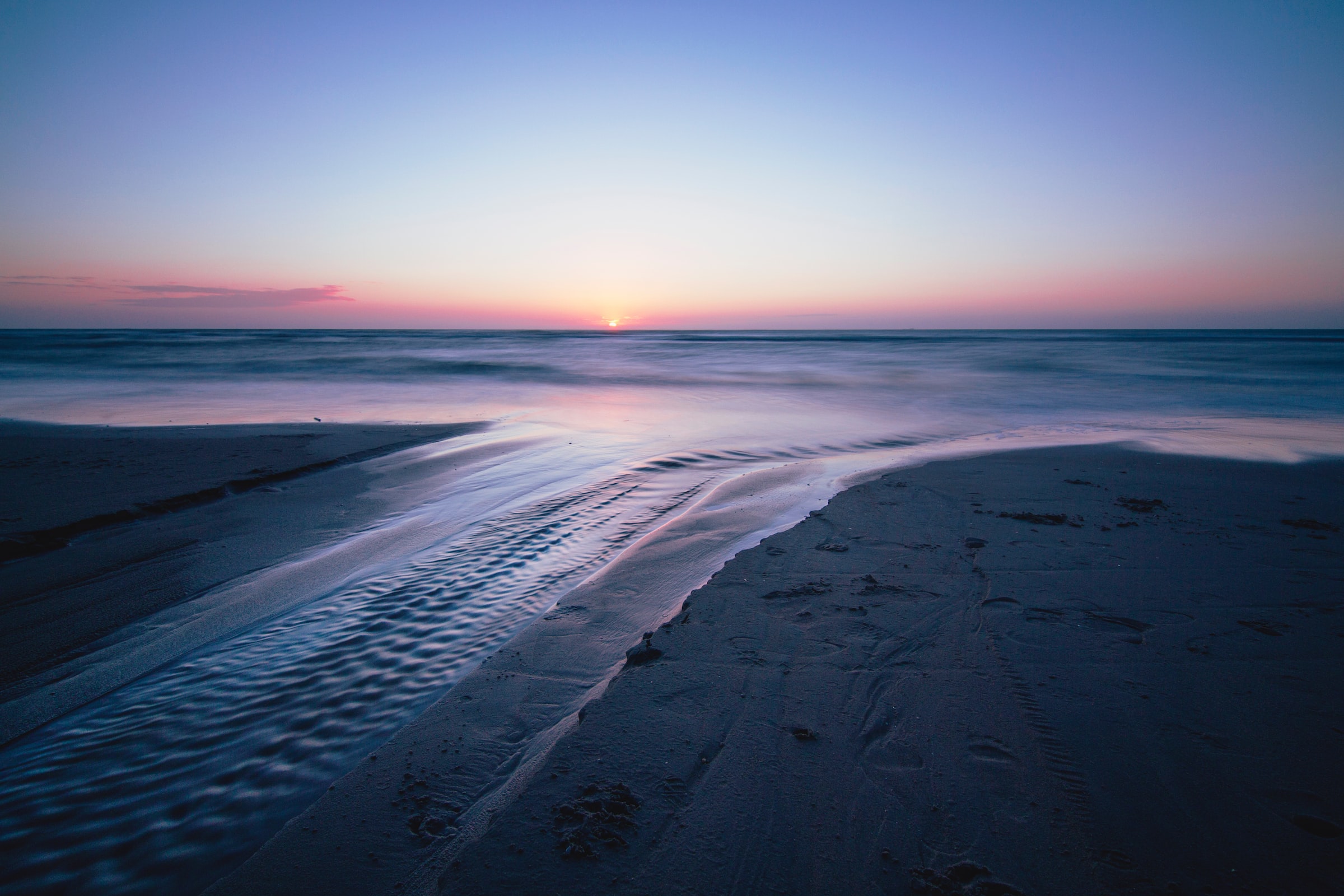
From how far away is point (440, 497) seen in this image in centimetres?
689

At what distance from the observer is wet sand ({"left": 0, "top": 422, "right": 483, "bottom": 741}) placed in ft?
12.3

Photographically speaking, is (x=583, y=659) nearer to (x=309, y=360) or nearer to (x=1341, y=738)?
(x=1341, y=738)

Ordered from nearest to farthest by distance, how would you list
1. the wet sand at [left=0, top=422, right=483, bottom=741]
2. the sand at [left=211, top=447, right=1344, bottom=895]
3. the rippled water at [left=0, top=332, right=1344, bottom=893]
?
the sand at [left=211, top=447, right=1344, bottom=895], the rippled water at [left=0, top=332, right=1344, bottom=893], the wet sand at [left=0, top=422, right=483, bottom=741]

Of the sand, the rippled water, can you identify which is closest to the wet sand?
the rippled water

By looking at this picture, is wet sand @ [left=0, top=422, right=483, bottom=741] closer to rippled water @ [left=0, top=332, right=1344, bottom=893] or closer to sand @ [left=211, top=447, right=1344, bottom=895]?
rippled water @ [left=0, top=332, right=1344, bottom=893]

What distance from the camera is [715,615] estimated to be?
383 cm

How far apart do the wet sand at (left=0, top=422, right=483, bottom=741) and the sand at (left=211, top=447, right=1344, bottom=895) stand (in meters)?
2.60

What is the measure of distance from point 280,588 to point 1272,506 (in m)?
9.70

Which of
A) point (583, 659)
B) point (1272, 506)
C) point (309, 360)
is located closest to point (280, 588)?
point (583, 659)

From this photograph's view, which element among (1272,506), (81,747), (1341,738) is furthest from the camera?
(1272,506)

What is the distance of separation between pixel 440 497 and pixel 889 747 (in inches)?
228

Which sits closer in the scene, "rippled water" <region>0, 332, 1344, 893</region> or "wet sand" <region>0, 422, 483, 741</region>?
"rippled water" <region>0, 332, 1344, 893</region>

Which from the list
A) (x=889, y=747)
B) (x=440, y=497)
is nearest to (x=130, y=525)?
(x=440, y=497)

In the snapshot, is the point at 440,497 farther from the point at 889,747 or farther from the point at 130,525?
the point at 889,747
